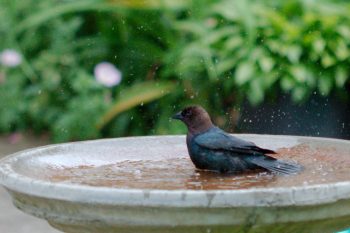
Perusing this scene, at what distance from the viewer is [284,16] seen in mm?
5531

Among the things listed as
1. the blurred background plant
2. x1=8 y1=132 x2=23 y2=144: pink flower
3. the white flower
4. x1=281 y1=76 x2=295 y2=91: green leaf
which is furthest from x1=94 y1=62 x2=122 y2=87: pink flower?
x1=281 y1=76 x2=295 y2=91: green leaf

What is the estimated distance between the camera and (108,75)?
6.11 meters

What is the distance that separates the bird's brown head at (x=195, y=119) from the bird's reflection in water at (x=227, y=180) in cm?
13

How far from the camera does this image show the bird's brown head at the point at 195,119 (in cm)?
268

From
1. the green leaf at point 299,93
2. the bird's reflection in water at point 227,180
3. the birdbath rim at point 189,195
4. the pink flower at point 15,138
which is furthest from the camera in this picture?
the pink flower at point 15,138

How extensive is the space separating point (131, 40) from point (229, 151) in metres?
3.72

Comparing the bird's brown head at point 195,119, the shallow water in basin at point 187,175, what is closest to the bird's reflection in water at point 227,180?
the shallow water in basin at point 187,175

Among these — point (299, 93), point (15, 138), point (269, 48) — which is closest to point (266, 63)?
point (269, 48)

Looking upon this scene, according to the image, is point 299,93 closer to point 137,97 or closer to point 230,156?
point 137,97

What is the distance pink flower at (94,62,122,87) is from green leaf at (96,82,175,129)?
180mm

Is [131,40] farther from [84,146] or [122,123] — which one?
[84,146]

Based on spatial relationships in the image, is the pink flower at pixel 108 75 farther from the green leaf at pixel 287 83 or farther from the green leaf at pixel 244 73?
the green leaf at pixel 287 83

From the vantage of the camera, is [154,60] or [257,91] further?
[154,60]

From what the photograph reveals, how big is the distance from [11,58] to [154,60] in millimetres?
1111
